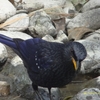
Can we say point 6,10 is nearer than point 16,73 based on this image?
No

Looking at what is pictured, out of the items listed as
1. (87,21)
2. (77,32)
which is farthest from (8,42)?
(87,21)

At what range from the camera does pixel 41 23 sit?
7.34 metres

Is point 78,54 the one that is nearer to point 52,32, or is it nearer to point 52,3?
point 52,32

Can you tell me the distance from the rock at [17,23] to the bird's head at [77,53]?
2.73 meters

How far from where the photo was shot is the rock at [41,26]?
7.25 m

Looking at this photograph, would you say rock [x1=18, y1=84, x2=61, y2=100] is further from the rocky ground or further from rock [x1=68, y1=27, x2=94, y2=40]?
rock [x1=68, y1=27, x2=94, y2=40]

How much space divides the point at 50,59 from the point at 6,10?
2.75m

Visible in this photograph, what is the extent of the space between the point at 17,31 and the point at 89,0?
1.93 m

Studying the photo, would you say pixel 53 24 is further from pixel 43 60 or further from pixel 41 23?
pixel 43 60

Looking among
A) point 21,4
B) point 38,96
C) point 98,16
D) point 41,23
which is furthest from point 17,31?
point 38,96

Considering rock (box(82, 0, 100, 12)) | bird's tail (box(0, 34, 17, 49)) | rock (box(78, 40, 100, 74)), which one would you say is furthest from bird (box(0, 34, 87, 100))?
rock (box(82, 0, 100, 12))

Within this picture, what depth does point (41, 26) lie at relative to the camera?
23.9 feet

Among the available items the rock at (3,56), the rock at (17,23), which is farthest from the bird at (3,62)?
the rock at (17,23)

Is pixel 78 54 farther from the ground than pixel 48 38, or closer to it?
farther from the ground
